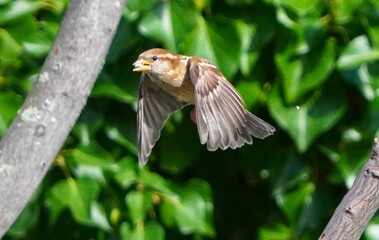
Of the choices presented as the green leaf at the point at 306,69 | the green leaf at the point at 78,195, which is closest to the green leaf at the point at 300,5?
the green leaf at the point at 306,69

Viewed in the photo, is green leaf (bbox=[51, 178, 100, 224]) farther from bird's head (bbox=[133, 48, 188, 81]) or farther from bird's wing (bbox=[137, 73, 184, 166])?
bird's head (bbox=[133, 48, 188, 81])

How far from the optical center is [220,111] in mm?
2424

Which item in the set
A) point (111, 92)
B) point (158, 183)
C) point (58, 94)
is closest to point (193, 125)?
point (158, 183)

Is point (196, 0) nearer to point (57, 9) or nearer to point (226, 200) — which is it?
point (57, 9)

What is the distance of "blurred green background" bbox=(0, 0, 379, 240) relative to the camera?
106 inches

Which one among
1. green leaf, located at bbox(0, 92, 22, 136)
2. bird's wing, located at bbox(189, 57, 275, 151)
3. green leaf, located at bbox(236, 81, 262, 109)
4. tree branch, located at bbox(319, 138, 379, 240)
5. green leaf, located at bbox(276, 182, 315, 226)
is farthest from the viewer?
green leaf, located at bbox(276, 182, 315, 226)

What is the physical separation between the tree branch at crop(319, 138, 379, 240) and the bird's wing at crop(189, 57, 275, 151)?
65cm

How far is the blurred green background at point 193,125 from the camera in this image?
8.86ft

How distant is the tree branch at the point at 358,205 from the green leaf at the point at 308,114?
1.08 metres

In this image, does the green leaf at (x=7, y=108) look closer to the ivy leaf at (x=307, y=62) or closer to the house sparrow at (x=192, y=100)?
the house sparrow at (x=192, y=100)

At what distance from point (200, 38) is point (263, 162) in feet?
1.63

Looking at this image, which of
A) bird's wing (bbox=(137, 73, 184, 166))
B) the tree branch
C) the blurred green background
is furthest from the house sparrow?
the tree branch

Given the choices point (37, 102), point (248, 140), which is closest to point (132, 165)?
point (248, 140)

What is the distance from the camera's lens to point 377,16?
2.65 m
